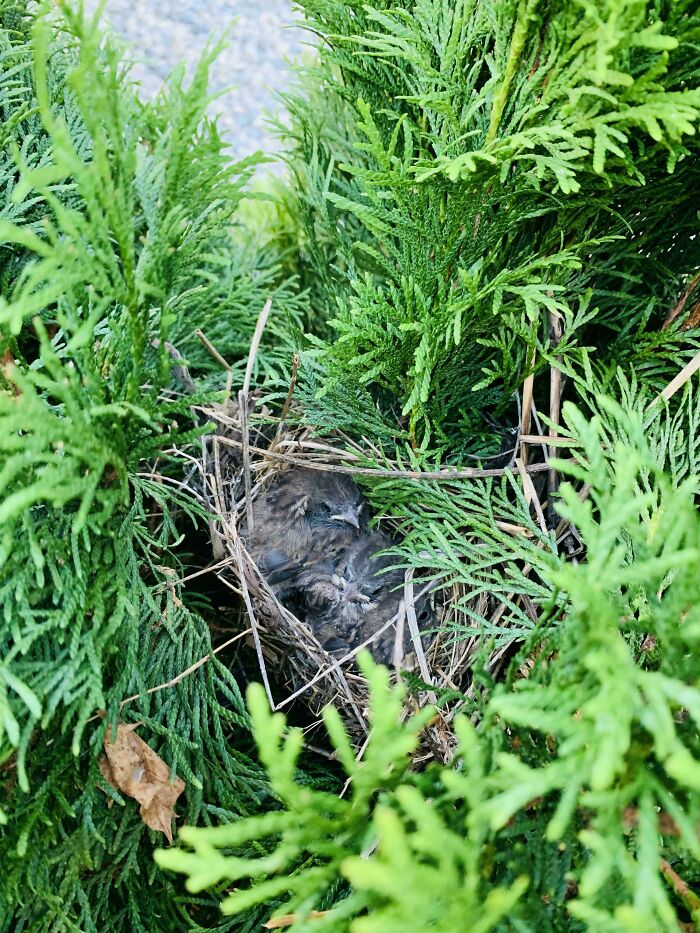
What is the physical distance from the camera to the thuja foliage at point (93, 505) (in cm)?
68

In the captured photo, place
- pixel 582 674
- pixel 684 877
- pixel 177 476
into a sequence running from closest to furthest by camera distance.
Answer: pixel 582 674 < pixel 684 877 < pixel 177 476

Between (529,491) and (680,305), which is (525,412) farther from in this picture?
(680,305)

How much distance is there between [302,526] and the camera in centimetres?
116

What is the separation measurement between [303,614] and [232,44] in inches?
95.6

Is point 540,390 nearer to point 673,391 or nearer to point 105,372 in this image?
point 673,391

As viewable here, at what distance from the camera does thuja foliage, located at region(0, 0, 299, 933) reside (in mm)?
682

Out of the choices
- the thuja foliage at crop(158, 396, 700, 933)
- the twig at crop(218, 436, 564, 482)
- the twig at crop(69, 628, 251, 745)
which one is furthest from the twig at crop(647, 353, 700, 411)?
the twig at crop(69, 628, 251, 745)

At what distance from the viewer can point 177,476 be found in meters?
1.21

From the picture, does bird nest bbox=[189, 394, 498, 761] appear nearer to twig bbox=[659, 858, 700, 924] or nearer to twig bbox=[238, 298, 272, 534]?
twig bbox=[238, 298, 272, 534]

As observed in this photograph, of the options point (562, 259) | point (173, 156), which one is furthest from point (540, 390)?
point (173, 156)

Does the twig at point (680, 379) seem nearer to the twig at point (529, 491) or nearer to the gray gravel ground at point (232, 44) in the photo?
the twig at point (529, 491)

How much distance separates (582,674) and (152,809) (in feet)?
1.96

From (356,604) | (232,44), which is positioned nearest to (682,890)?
(356,604)

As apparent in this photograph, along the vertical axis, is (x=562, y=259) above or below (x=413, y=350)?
above
